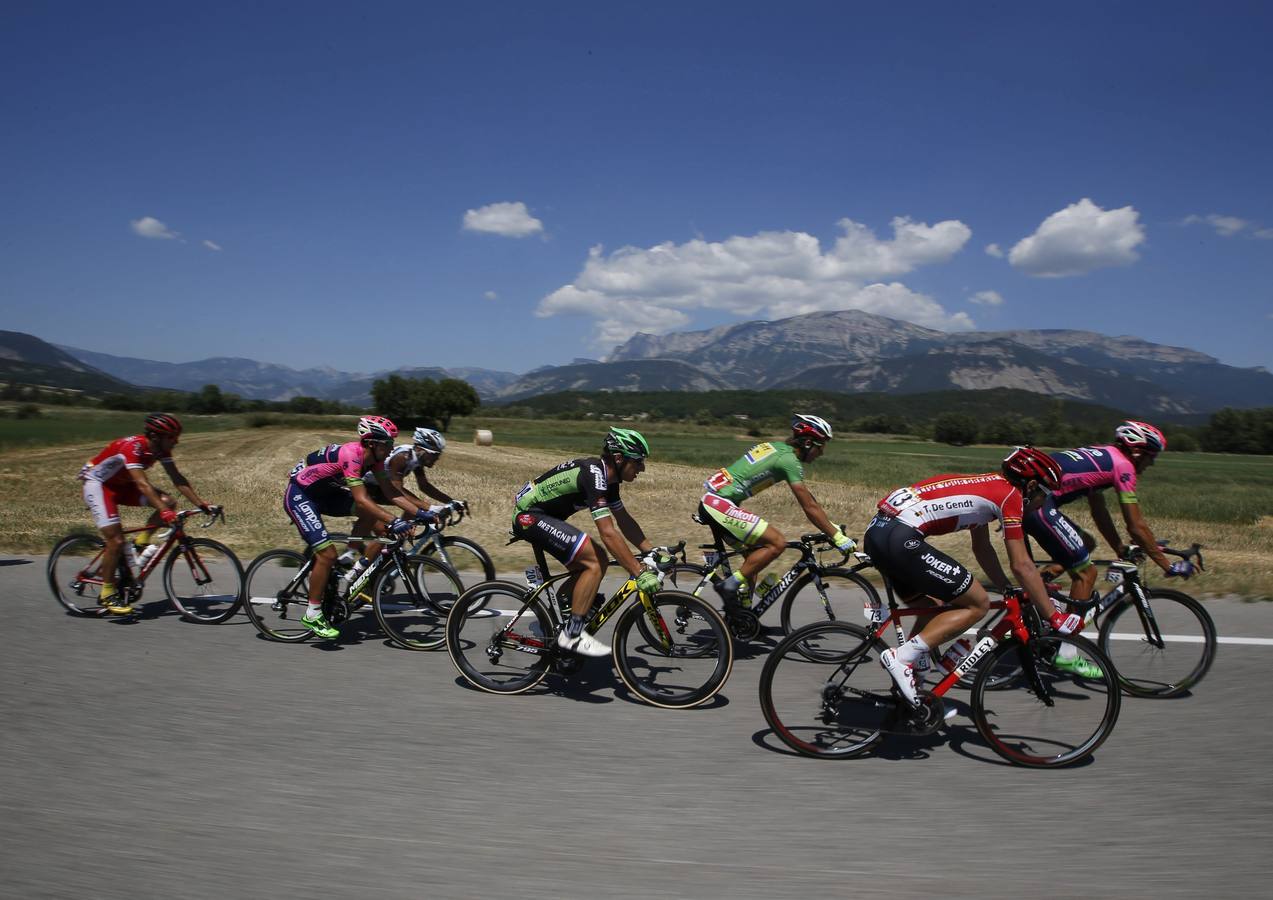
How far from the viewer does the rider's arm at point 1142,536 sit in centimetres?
572

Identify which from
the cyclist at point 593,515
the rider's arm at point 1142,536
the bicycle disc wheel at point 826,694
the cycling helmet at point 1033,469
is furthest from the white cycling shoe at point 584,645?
the rider's arm at point 1142,536

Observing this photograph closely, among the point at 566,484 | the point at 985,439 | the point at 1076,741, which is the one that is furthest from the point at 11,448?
the point at 985,439

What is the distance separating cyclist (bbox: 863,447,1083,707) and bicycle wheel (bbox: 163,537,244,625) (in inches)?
245

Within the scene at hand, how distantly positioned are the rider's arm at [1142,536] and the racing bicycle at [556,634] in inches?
136

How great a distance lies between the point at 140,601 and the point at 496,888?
665cm

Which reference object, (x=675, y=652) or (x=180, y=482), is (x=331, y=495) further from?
(x=675, y=652)

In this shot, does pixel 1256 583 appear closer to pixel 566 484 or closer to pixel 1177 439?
pixel 566 484

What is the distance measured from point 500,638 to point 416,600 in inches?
61.3

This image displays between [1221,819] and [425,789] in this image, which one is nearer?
[1221,819]

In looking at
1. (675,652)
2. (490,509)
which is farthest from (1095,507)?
(490,509)

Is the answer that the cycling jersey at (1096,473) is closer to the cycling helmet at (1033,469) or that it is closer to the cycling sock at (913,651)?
the cycling helmet at (1033,469)

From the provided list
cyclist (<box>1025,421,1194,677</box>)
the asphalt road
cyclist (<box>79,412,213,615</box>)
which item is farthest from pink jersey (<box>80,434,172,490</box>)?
cyclist (<box>1025,421,1194,677</box>)

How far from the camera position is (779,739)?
4719 millimetres

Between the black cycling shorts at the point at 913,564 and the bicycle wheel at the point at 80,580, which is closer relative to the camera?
the black cycling shorts at the point at 913,564
